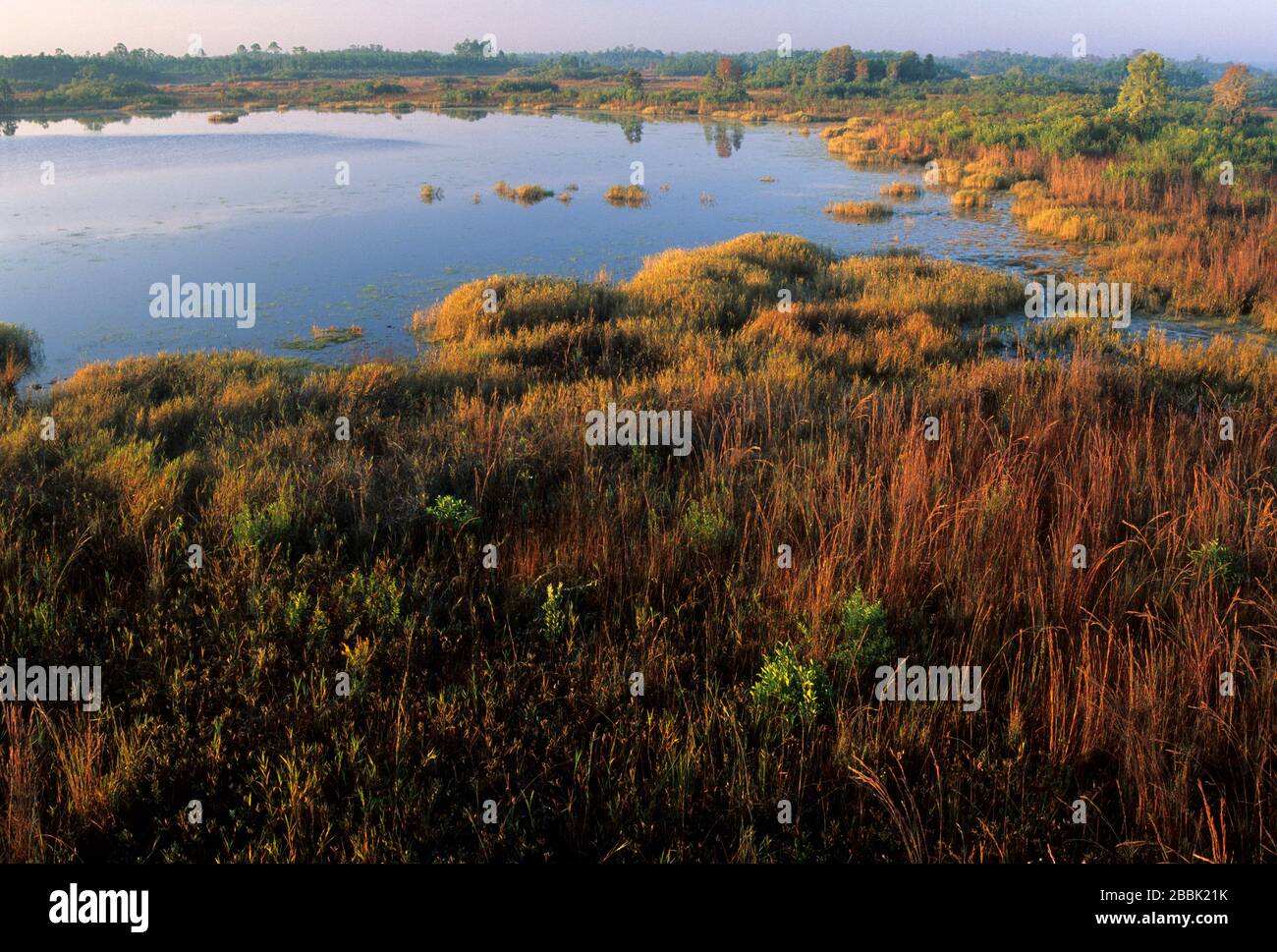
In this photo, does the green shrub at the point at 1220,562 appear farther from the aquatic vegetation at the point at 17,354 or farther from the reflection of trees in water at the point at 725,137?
the reflection of trees in water at the point at 725,137

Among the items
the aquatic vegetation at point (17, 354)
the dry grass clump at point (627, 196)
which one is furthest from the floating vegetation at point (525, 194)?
the aquatic vegetation at point (17, 354)

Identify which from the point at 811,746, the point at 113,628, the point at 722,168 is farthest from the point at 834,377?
the point at 722,168

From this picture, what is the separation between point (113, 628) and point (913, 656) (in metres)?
4.18

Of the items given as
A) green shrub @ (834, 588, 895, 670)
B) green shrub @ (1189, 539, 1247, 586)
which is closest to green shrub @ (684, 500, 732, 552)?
green shrub @ (834, 588, 895, 670)

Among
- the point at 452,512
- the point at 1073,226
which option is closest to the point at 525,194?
the point at 1073,226

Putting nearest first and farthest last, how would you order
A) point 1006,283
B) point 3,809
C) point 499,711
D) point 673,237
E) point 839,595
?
point 3,809 → point 499,711 → point 839,595 → point 1006,283 → point 673,237

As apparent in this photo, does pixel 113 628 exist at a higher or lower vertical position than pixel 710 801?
higher

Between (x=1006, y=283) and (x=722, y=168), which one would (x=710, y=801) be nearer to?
(x=1006, y=283)

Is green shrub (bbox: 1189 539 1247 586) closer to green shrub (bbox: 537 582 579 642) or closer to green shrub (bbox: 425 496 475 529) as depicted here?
green shrub (bbox: 537 582 579 642)

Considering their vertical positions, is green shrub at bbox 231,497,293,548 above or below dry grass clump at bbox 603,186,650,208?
below

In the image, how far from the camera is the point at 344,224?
22578mm

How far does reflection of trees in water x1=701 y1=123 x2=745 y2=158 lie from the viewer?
4160cm

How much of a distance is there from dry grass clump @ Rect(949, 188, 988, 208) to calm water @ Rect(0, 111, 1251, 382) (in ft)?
1.85

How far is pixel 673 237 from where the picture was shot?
71.3 ft
